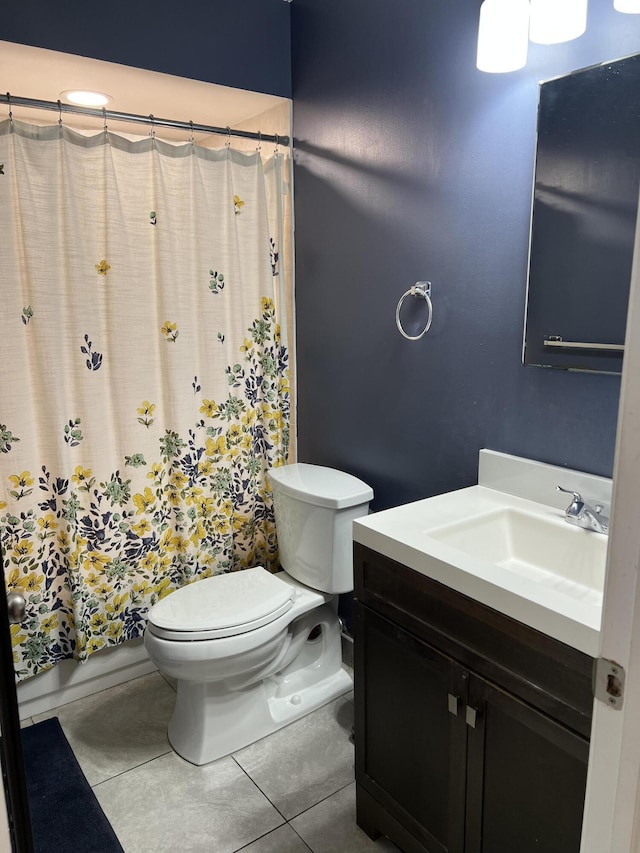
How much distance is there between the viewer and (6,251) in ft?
6.59

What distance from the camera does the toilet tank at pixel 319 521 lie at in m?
2.15

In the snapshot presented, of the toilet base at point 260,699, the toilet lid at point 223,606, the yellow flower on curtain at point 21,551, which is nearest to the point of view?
the toilet lid at point 223,606

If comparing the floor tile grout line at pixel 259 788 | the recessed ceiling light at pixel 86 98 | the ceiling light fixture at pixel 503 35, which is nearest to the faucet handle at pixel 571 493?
the ceiling light fixture at pixel 503 35

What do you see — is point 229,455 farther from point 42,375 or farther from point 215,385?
point 42,375

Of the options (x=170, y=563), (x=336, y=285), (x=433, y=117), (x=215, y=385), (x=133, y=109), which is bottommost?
(x=170, y=563)

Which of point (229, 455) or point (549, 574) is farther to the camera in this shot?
point (229, 455)

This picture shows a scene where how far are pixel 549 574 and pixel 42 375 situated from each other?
168 centimetres

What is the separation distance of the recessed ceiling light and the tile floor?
2.23 meters

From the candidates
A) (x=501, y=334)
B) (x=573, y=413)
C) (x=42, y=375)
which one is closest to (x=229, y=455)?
(x=42, y=375)

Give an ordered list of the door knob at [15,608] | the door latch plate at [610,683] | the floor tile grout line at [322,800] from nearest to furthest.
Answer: the door latch plate at [610,683], the door knob at [15,608], the floor tile grout line at [322,800]

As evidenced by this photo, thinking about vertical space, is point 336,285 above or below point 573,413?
above

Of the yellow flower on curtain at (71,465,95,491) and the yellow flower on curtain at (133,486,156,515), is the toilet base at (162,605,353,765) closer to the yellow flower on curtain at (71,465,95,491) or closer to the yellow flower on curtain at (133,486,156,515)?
the yellow flower on curtain at (133,486,156,515)

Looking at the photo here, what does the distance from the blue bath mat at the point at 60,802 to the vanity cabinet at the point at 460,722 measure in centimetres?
75

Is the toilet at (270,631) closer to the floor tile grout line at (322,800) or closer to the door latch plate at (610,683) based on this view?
the floor tile grout line at (322,800)
